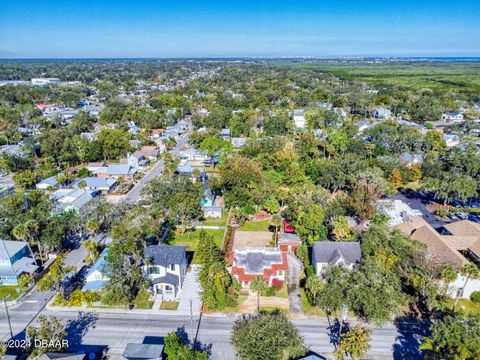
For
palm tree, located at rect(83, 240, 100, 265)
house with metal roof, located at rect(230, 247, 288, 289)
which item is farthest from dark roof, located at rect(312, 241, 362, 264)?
palm tree, located at rect(83, 240, 100, 265)

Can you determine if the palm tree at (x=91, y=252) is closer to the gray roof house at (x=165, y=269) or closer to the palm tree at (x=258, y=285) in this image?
the gray roof house at (x=165, y=269)

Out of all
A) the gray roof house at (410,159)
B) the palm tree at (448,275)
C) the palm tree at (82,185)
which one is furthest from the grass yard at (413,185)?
the palm tree at (82,185)

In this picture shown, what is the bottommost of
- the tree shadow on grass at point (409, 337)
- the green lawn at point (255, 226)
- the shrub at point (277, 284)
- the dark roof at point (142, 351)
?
the green lawn at point (255, 226)

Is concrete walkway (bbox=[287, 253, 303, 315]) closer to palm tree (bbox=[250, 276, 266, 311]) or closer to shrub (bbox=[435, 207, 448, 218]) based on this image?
palm tree (bbox=[250, 276, 266, 311])

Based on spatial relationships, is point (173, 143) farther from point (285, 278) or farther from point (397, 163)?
point (285, 278)

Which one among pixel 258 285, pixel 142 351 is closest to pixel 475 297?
pixel 258 285
